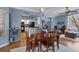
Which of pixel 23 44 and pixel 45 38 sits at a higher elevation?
pixel 45 38

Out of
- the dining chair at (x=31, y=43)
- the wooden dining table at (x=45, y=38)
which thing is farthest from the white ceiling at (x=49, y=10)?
the dining chair at (x=31, y=43)

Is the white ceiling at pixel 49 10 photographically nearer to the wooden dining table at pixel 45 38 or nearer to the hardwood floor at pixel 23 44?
the wooden dining table at pixel 45 38

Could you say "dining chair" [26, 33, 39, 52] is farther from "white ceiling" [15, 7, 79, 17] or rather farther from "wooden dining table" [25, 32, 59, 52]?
"white ceiling" [15, 7, 79, 17]

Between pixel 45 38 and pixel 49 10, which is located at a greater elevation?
pixel 49 10

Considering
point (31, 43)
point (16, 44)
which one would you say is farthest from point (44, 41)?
point (16, 44)

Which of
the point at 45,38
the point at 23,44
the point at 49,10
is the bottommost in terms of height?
the point at 23,44

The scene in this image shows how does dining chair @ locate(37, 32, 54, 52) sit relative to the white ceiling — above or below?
below

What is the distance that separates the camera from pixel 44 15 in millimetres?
2756

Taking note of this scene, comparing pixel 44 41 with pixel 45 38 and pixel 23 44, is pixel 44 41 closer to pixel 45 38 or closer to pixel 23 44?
pixel 45 38

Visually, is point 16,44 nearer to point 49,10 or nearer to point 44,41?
point 44,41

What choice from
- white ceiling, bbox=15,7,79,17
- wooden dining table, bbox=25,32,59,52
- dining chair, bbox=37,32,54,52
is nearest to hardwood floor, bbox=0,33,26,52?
wooden dining table, bbox=25,32,59,52

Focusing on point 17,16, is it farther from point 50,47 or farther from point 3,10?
point 50,47

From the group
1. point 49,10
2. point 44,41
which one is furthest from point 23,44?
point 49,10
